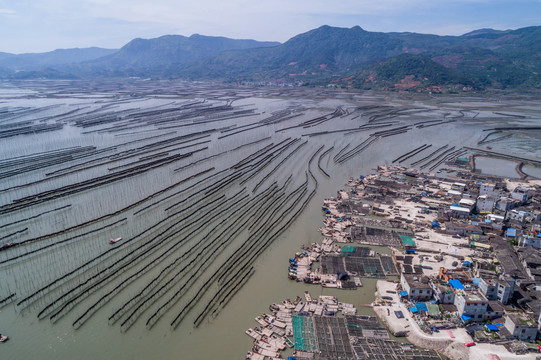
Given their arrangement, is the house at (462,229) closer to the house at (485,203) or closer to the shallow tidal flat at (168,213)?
the house at (485,203)

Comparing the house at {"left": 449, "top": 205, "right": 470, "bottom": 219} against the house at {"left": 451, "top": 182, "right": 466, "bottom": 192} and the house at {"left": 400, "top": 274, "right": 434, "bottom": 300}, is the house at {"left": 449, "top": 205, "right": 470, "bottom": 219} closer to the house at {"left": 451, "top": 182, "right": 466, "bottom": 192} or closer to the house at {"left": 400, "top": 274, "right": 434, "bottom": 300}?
the house at {"left": 451, "top": 182, "right": 466, "bottom": 192}

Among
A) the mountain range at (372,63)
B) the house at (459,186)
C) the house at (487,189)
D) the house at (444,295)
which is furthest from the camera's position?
the mountain range at (372,63)

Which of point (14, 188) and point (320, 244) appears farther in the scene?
point (14, 188)

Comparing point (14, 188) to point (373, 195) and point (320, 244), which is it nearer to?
point (320, 244)

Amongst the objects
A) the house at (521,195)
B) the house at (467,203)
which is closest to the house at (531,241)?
the house at (467,203)

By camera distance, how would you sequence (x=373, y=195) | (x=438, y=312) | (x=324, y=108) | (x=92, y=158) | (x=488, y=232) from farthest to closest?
(x=324, y=108), (x=92, y=158), (x=373, y=195), (x=488, y=232), (x=438, y=312)

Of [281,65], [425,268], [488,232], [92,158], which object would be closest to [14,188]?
[92,158]

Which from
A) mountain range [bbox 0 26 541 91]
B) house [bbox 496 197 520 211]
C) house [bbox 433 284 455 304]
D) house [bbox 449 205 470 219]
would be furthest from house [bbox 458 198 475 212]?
mountain range [bbox 0 26 541 91]
